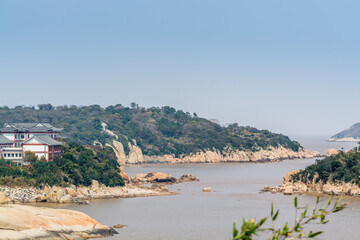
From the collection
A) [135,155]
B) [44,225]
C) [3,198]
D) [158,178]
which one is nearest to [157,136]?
[135,155]

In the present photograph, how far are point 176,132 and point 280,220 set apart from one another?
374 feet

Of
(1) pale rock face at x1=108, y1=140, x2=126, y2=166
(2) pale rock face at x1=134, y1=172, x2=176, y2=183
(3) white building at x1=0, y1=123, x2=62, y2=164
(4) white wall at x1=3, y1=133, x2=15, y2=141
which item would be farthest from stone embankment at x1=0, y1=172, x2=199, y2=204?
(1) pale rock face at x1=108, y1=140, x2=126, y2=166

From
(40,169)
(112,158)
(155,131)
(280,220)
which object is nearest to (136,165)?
(155,131)

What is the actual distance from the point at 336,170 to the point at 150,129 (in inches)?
3689

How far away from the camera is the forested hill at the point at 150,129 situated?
14138cm

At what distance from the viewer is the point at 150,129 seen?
159625mm

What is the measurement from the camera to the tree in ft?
204

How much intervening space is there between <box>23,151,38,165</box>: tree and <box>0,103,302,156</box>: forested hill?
6332 centimetres

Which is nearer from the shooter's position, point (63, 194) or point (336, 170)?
point (63, 194)

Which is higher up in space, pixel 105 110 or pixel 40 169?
pixel 105 110

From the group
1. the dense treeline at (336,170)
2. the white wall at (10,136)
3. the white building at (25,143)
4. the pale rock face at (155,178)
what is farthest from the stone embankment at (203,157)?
the dense treeline at (336,170)

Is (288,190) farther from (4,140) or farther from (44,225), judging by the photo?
(44,225)

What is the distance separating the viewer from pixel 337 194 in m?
65.4

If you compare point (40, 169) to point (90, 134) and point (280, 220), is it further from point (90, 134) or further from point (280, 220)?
point (90, 134)
